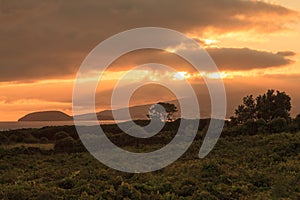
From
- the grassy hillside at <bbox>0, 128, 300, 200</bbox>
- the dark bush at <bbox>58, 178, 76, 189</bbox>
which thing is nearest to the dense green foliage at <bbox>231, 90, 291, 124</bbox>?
the grassy hillside at <bbox>0, 128, 300, 200</bbox>

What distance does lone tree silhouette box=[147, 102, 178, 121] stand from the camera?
74562mm

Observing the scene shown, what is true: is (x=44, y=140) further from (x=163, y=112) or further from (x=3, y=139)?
(x=163, y=112)

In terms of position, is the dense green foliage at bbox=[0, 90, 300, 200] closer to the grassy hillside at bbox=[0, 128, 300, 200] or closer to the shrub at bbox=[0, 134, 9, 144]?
the grassy hillside at bbox=[0, 128, 300, 200]

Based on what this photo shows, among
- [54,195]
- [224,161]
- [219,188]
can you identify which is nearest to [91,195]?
[54,195]

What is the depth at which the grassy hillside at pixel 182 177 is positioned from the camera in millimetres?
24641

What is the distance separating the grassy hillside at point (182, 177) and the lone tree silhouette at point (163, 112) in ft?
99.1

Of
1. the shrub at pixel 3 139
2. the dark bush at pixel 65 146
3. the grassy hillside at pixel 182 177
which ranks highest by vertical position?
the shrub at pixel 3 139

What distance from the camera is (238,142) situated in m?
45.4

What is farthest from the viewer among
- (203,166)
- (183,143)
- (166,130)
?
(166,130)

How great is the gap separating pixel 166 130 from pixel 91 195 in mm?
38940

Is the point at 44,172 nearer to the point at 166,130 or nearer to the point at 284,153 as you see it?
the point at 284,153

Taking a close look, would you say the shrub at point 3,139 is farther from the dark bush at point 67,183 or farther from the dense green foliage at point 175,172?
the dark bush at point 67,183

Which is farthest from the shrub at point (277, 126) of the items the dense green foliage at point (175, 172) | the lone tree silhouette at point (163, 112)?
the lone tree silhouette at point (163, 112)

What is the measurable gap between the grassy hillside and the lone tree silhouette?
3021 cm
